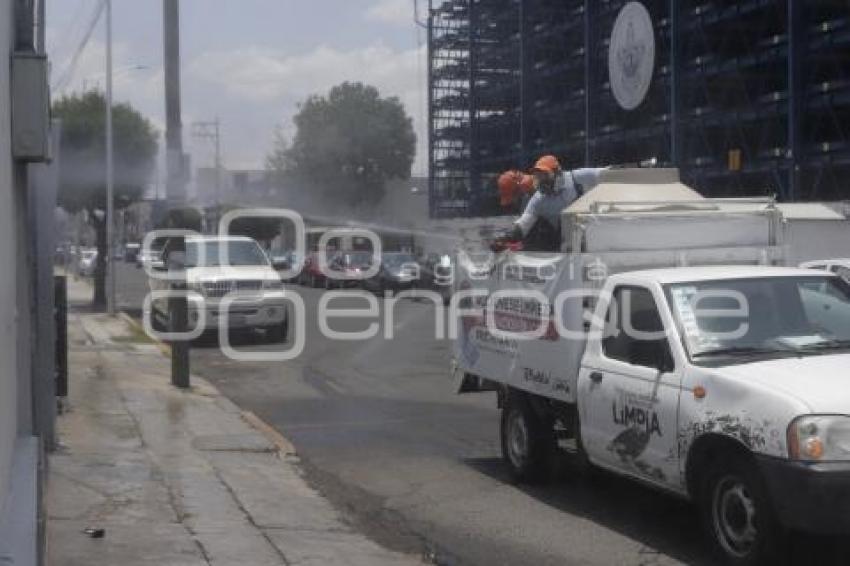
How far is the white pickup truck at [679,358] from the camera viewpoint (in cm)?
601

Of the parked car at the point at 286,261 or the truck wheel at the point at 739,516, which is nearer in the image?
the truck wheel at the point at 739,516

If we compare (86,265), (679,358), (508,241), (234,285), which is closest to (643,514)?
(679,358)

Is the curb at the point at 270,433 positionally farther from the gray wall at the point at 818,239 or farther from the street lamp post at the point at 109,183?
the street lamp post at the point at 109,183

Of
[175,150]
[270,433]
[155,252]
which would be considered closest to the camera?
[270,433]

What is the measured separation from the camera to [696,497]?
673 centimetres

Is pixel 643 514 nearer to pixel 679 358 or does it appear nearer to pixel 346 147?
pixel 679 358

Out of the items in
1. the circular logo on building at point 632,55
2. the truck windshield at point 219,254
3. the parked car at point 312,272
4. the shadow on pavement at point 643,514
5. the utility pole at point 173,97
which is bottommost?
the parked car at point 312,272

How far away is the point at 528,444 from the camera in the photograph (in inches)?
355

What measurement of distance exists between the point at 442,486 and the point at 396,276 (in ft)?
104

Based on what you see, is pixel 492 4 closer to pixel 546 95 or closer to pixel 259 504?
pixel 546 95

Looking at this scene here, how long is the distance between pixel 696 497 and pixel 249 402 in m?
8.12

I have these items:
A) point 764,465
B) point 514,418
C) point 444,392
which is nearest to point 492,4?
point 444,392

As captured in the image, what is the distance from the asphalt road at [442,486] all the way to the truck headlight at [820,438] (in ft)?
2.42

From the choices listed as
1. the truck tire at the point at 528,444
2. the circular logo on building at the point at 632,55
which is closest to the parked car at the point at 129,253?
the circular logo on building at the point at 632,55
